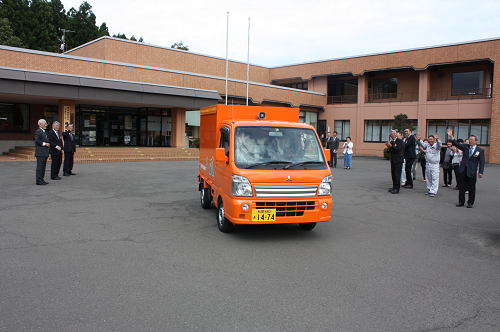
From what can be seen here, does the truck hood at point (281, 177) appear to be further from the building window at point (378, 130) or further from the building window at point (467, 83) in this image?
the building window at point (378, 130)

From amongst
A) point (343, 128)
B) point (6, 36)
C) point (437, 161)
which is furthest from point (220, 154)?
point (6, 36)

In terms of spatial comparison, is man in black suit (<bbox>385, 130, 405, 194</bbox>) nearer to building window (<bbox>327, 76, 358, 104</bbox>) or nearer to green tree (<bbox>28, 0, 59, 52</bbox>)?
building window (<bbox>327, 76, 358, 104</bbox>)

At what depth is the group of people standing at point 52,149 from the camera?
11734 mm

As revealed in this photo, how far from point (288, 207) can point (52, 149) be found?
9927mm

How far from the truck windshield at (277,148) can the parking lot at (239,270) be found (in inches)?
51.1

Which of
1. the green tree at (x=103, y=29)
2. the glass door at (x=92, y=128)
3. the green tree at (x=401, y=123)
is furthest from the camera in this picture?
the green tree at (x=103, y=29)

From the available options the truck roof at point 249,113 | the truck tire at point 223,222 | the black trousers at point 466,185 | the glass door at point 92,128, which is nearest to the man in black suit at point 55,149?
the truck roof at point 249,113

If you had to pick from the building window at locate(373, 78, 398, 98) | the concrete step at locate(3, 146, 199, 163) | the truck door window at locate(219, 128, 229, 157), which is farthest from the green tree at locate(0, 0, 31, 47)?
the truck door window at locate(219, 128, 229, 157)

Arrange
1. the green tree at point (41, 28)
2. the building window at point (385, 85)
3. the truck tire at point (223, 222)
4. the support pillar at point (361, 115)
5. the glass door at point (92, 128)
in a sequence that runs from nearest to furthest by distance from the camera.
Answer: the truck tire at point (223, 222)
the glass door at point (92, 128)
the building window at point (385, 85)
the support pillar at point (361, 115)
the green tree at point (41, 28)

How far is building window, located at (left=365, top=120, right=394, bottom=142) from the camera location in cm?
3356

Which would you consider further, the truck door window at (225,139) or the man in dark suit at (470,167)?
the man in dark suit at (470,167)

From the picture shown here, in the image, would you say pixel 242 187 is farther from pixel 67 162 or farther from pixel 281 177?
pixel 67 162

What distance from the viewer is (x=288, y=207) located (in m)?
6.19

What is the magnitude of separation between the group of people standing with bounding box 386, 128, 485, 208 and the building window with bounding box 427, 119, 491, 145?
698 inches
